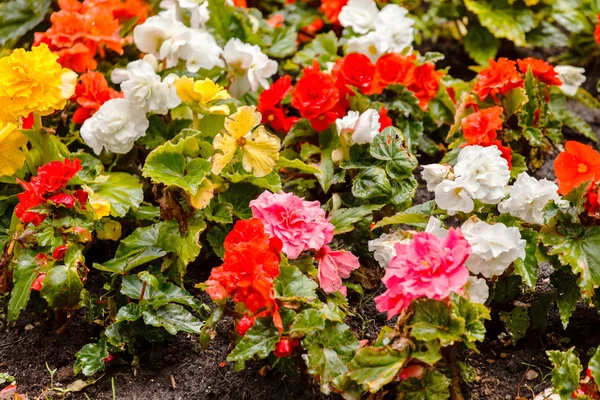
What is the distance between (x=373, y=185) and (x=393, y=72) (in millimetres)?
637

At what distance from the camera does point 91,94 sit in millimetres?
2705

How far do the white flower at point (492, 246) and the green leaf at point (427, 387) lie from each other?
1.08 ft

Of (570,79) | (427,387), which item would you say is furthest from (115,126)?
(570,79)

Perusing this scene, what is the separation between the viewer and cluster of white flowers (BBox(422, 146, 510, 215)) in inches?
83.7

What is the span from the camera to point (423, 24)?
3.88 m

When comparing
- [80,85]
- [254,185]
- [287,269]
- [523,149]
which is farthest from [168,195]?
[523,149]

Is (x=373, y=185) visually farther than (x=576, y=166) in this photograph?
Yes

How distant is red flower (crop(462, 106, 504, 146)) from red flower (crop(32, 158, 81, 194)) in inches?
52.0

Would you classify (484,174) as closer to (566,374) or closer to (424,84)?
(566,374)

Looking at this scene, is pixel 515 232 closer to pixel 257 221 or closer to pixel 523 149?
pixel 257 221

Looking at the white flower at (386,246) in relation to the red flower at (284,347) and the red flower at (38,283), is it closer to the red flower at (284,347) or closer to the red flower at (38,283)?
the red flower at (284,347)

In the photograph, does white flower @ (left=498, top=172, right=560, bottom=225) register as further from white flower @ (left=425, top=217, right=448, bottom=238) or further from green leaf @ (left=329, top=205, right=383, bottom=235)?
green leaf @ (left=329, top=205, right=383, bottom=235)

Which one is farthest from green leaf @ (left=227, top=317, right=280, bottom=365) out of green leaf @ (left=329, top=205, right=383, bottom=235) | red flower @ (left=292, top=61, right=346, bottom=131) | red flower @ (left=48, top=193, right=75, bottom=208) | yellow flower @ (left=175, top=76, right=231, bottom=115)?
red flower @ (left=292, top=61, right=346, bottom=131)

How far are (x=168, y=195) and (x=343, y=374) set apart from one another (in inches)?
31.7
